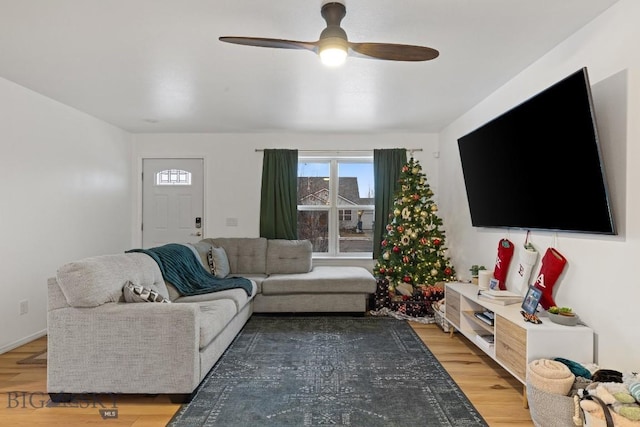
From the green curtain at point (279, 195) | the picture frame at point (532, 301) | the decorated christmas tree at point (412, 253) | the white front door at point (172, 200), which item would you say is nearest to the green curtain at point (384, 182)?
the decorated christmas tree at point (412, 253)

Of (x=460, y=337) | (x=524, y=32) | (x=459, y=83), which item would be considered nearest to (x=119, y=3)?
(x=524, y=32)

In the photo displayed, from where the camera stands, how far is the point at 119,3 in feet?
7.04

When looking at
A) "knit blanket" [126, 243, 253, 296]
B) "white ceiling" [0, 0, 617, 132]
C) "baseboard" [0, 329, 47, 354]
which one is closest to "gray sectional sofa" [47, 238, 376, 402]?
"knit blanket" [126, 243, 253, 296]

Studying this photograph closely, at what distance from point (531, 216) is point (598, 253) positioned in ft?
1.78

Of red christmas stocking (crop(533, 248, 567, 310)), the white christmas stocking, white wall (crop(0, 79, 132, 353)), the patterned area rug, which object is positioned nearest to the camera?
red christmas stocking (crop(533, 248, 567, 310))

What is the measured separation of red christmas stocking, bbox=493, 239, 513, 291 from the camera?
332 centimetres

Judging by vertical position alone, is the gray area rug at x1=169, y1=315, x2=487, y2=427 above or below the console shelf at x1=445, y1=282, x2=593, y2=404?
below

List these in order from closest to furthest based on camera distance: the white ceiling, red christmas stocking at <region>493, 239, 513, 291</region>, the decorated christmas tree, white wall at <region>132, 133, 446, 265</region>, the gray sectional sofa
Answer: the white ceiling, the gray sectional sofa, red christmas stocking at <region>493, 239, 513, 291</region>, the decorated christmas tree, white wall at <region>132, 133, 446, 265</region>

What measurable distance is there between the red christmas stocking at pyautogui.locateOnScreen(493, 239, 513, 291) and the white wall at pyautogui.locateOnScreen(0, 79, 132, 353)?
171 inches

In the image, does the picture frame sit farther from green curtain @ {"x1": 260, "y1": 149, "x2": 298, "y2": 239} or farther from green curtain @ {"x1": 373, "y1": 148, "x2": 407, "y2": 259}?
green curtain @ {"x1": 260, "y1": 149, "x2": 298, "y2": 239}

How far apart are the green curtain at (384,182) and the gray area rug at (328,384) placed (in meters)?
1.70

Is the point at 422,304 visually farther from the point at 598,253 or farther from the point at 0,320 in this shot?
the point at 0,320

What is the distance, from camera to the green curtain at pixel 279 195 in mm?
5395

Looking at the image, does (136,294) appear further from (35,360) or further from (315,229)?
(315,229)
